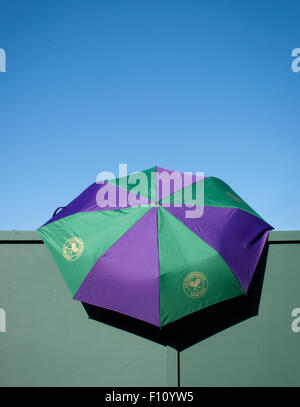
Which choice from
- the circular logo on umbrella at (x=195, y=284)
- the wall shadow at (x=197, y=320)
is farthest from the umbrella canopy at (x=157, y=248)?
the wall shadow at (x=197, y=320)

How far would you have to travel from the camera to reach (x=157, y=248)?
2.59 m

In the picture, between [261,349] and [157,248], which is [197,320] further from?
[157,248]

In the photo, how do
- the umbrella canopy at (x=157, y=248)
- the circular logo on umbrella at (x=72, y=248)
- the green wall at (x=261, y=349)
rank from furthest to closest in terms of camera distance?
the green wall at (x=261, y=349)
the circular logo on umbrella at (x=72, y=248)
the umbrella canopy at (x=157, y=248)

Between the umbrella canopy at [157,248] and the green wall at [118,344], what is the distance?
1.58 ft

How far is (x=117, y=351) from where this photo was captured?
10.2ft

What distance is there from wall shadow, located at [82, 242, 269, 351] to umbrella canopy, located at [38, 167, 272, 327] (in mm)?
468

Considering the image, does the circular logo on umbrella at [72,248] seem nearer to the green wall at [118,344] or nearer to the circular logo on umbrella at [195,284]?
the green wall at [118,344]

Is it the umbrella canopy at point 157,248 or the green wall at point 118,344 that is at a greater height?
the umbrella canopy at point 157,248

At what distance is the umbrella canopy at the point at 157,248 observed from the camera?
250 cm

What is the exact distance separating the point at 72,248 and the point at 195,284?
110 cm

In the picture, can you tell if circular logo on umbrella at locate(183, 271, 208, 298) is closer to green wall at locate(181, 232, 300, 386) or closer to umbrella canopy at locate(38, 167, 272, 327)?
umbrella canopy at locate(38, 167, 272, 327)

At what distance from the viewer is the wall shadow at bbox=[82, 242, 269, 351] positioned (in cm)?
304
